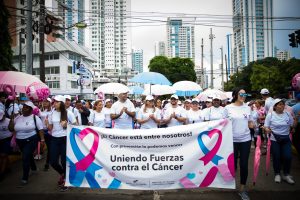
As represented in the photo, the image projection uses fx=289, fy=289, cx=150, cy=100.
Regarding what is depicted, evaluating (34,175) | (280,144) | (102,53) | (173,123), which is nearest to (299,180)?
(280,144)

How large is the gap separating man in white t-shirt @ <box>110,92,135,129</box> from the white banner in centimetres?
220

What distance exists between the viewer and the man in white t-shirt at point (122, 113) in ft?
24.7

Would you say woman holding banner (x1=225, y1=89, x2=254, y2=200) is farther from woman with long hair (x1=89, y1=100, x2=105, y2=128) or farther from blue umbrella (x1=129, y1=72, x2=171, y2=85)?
blue umbrella (x1=129, y1=72, x2=171, y2=85)

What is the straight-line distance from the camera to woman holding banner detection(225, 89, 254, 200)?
546 centimetres

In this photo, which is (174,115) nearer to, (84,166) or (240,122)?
(240,122)

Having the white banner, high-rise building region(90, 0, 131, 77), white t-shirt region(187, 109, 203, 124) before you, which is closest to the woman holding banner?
the white banner

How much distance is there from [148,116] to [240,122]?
2.47 meters

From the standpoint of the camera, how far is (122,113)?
753 centimetres

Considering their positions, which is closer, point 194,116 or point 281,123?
point 281,123

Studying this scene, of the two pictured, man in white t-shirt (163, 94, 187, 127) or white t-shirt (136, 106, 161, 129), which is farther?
man in white t-shirt (163, 94, 187, 127)

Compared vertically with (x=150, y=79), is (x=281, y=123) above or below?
below

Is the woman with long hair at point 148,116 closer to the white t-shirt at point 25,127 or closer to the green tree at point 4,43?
the white t-shirt at point 25,127

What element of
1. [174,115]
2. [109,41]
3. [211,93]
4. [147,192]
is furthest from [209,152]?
[109,41]

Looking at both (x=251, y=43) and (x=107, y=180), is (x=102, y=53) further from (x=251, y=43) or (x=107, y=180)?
(x=107, y=180)
